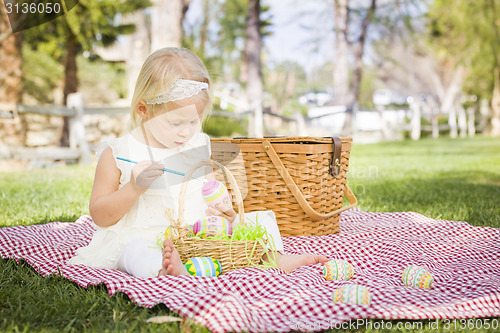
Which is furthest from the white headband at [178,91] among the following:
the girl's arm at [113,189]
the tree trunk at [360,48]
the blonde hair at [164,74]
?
the tree trunk at [360,48]

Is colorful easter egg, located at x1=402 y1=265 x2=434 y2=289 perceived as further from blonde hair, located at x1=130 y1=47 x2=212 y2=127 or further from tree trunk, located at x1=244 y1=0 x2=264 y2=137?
tree trunk, located at x1=244 y1=0 x2=264 y2=137

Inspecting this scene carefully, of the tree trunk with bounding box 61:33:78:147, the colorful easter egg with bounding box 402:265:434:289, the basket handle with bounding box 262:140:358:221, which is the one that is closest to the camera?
the colorful easter egg with bounding box 402:265:434:289

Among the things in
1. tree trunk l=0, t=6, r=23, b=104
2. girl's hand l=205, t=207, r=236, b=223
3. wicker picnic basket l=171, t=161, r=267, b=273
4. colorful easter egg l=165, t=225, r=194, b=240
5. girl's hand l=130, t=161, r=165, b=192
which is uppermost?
tree trunk l=0, t=6, r=23, b=104

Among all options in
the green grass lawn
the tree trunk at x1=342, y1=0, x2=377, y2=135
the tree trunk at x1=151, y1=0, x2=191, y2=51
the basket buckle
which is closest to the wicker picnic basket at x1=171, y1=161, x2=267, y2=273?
the green grass lawn

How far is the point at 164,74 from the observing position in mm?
2215

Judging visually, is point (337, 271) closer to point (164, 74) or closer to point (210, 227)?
point (210, 227)

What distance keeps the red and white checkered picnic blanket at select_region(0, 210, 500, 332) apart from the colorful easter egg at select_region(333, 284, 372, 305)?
43 millimetres

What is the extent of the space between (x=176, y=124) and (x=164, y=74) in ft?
0.82

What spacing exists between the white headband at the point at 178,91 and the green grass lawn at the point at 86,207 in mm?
871

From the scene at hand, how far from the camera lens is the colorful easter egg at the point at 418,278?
190 cm

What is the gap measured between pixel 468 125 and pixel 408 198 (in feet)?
59.6

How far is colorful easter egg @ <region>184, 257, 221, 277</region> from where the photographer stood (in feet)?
6.40

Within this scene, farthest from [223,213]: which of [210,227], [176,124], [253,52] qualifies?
[253,52]

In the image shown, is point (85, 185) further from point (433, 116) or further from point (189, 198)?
point (433, 116)
